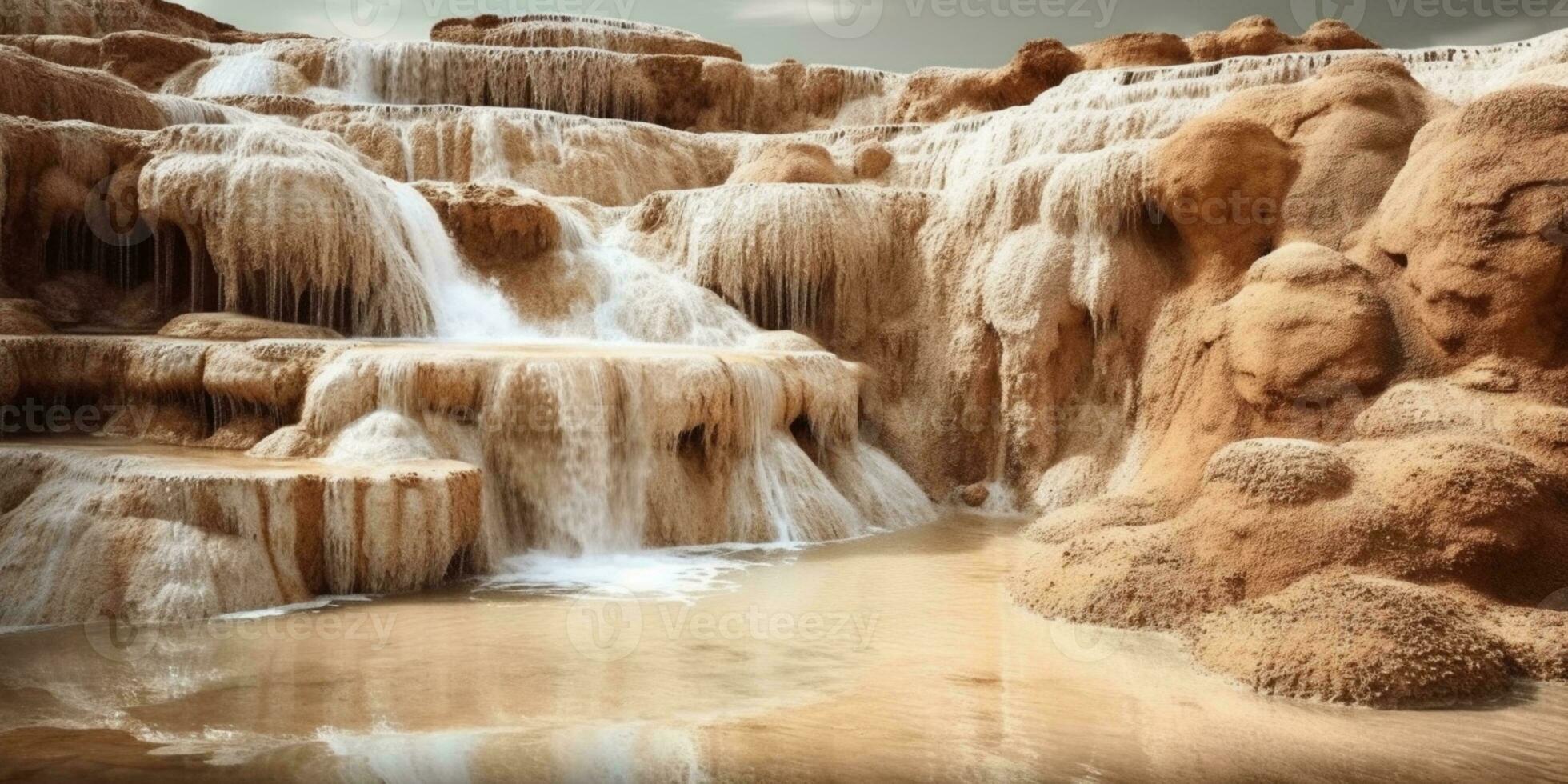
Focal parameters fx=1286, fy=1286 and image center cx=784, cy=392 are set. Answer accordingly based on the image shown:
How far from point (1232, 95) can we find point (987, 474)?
14.9 ft

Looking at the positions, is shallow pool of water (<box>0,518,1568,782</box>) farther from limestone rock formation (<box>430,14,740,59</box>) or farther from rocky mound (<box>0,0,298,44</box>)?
rocky mound (<box>0,0,298,44</box>)

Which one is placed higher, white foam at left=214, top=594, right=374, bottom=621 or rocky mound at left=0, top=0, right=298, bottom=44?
rocky mound at left=0, top=0, right=298, bottom=44

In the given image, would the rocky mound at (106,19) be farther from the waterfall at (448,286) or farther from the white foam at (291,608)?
the white foam at (291,608)

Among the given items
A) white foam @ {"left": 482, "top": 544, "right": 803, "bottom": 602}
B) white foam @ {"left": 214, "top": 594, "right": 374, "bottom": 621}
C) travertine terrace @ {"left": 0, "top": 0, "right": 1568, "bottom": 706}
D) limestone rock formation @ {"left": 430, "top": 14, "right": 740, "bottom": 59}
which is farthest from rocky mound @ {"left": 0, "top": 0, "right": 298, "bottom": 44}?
white foam @ {"left": 214, "top": 594, "right": 374, "bottom": 621}

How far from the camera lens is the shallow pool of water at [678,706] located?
199 inches

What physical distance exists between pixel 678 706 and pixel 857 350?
8.35 metres

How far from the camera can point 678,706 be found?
5867 mm

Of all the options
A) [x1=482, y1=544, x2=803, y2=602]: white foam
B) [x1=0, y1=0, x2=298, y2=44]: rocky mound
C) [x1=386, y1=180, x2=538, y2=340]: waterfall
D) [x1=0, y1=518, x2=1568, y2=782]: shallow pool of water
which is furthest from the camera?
[x1=0, y1=0, x2=298, y2=44]: rocky mound

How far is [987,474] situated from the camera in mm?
12938

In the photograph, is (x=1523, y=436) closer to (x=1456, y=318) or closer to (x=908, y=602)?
(x=1456, y=318)

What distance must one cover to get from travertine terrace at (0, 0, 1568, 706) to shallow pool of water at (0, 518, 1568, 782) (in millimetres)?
484

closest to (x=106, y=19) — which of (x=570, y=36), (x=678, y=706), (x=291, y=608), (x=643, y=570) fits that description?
(x=570, y=36)

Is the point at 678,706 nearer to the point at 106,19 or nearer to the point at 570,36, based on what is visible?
the point at 570,36

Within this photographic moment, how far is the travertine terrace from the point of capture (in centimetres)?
740
